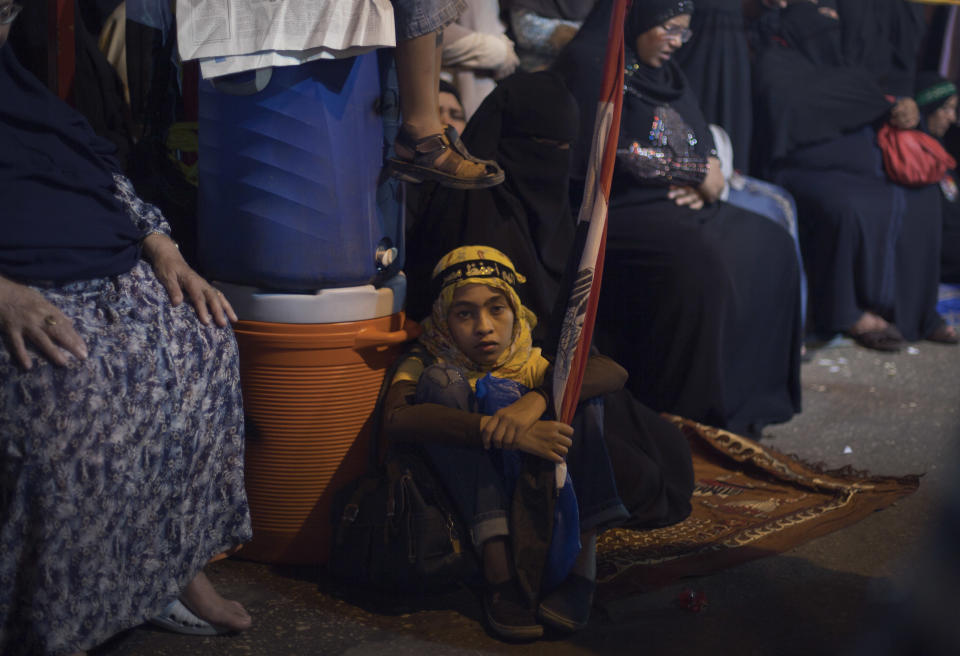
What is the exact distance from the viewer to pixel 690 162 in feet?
11.4

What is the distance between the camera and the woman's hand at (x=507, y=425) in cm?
200

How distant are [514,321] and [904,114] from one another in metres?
3.56

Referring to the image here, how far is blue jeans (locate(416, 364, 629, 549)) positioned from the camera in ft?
6.86

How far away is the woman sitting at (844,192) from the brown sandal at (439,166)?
9.39 ft

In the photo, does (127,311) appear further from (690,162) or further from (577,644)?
(690,162)

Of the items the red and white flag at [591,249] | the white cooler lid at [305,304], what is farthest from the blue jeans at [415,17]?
the white cooler lid at [305,304]

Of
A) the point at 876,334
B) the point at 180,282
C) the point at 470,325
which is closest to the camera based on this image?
the point at 180,282

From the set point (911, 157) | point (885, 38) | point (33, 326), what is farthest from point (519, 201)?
point (885, 38)

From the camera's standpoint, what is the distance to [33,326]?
1.68 metres

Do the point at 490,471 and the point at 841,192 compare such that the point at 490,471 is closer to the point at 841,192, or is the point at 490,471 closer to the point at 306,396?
the point at 306,396

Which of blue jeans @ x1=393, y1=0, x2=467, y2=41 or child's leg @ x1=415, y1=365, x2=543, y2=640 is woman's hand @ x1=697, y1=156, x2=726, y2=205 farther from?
child's leg @ x1=415, y1=365, x2=543, y2=640

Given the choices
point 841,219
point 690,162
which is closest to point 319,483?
point 690,162

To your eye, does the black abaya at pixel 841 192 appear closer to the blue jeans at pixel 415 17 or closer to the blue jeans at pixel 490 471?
the blue jeans at pixel 490 471

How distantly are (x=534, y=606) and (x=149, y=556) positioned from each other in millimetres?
812
